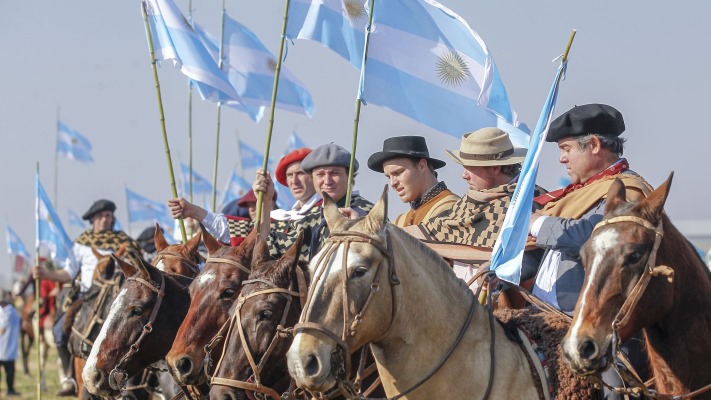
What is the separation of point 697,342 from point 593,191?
52.3 inches

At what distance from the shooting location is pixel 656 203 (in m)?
6.11

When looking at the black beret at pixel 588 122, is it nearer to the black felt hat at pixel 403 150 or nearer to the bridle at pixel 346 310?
the black felt hat at pixel 403 150

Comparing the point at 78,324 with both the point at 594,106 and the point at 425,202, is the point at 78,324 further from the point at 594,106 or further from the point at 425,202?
the point at 594,106

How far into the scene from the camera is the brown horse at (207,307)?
821 cm

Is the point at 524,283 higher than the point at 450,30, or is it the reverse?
the point at 450,30

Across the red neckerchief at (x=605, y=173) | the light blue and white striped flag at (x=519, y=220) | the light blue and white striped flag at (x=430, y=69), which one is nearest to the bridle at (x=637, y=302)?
the light blue and white striped flag at (x=519, y=220)

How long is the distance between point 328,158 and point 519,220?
3019 mm

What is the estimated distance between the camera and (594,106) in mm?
7594

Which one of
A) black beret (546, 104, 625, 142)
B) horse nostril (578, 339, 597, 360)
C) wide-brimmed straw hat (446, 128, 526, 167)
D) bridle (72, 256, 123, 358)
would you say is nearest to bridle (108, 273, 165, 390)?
wide-brimmed straw hat (446, 128, 526, 167)

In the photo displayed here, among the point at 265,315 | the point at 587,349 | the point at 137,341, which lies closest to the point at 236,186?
the point at 137,341

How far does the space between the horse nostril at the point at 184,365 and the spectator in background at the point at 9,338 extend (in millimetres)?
17605

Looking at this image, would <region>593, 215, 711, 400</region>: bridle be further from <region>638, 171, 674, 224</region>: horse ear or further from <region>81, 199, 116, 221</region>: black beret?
<region>81, 199, 116, 221</region>: black beret

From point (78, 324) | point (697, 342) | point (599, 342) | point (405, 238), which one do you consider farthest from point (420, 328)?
point (78, 324)

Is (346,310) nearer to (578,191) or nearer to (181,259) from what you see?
(578,191)
